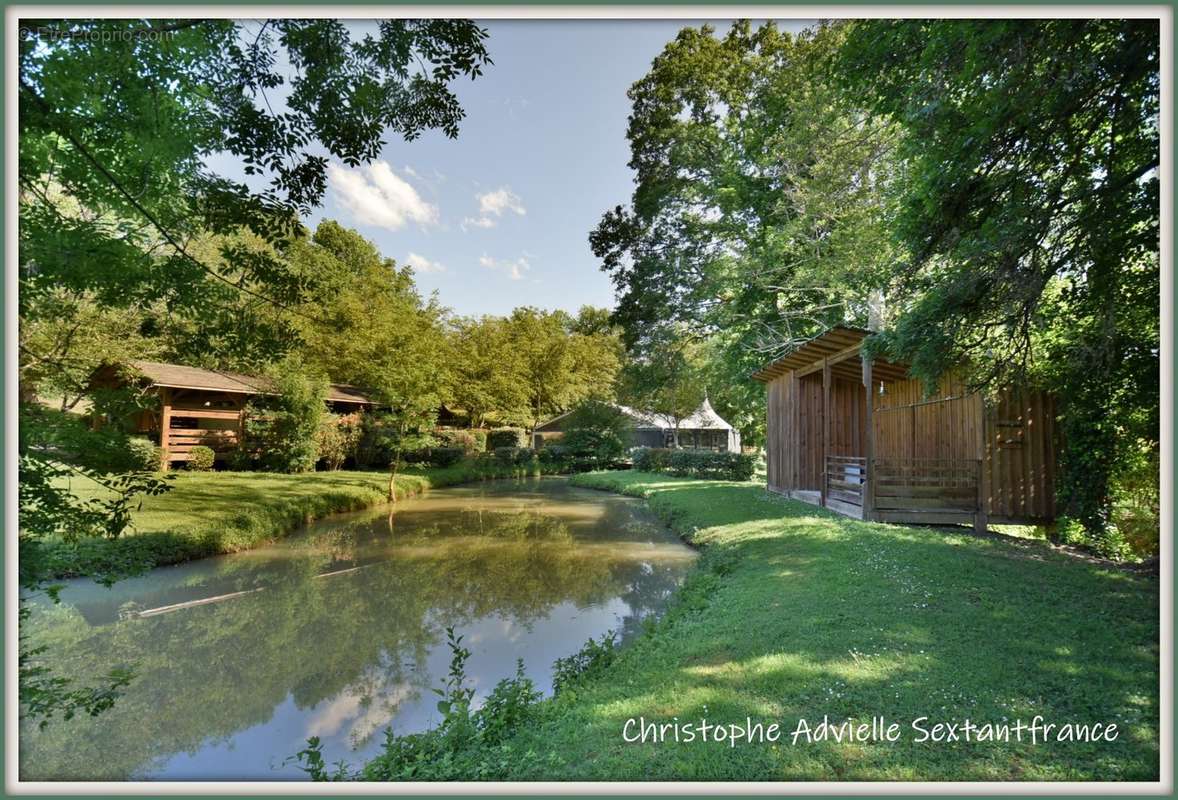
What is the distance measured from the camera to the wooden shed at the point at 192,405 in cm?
1466

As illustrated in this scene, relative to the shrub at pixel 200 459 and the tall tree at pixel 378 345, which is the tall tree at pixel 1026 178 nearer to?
the tall tree at pixel 378 345

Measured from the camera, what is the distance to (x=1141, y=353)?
12.1ft

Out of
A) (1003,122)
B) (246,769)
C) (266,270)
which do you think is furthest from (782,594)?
(266,270)

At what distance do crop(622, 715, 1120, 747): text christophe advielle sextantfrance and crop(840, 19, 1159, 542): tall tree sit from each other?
2656mm

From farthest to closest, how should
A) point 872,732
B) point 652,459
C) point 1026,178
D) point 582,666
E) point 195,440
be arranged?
point 652,459, point 195,440, point 582,666, point 1026,178, point 872,732

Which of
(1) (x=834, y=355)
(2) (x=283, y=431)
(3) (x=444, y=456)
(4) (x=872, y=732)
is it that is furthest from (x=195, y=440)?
(4) (x=872, y=732)

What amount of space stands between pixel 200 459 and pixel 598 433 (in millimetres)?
17931

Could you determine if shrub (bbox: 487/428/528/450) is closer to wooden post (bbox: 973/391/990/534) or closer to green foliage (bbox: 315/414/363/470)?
green foliage (bbox: 315/414/363/470)

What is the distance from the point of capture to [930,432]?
957cm

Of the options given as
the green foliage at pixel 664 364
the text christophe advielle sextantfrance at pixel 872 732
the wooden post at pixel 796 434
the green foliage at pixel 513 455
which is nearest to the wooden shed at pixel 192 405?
the green foliage at pixel 513 455

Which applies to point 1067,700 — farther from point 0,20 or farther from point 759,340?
point 759,340

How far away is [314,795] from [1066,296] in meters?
6.02

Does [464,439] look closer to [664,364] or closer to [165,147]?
[664,364]

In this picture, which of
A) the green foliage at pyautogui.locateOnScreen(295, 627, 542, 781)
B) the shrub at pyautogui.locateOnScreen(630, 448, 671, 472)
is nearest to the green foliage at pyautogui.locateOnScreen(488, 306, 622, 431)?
the shrub at pyautogui.locateOnScreen(630, 448, 671, 472)
